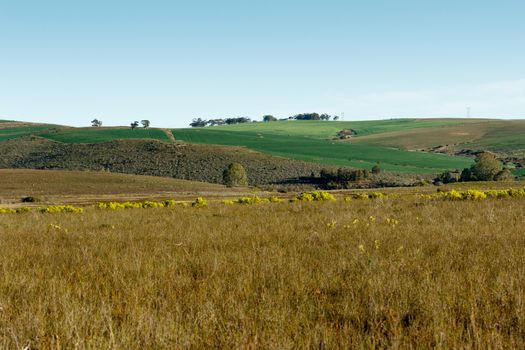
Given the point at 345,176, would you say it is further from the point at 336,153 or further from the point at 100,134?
the point at 100,134

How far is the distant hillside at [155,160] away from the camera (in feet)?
336

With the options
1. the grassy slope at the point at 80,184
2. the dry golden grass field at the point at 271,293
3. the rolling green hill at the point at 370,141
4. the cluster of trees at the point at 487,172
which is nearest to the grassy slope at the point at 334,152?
the rolling green hill at the point at 370,141

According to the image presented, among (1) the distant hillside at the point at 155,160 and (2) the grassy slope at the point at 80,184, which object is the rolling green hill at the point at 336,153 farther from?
(2) the grassy slope at the point at 80,184

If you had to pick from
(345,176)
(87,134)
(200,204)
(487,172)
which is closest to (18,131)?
(87,134)

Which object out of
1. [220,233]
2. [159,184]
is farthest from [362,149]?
[220,233]

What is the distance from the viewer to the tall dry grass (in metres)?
4.26

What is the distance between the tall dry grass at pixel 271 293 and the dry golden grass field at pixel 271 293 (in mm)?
22

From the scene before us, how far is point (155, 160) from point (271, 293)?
108173mm

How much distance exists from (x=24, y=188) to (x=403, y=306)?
228ft

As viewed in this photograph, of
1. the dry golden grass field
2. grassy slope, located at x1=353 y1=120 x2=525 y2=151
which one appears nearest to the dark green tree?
the dry golden grass field

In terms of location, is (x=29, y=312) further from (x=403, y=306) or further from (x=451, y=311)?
(x=451, y=311)

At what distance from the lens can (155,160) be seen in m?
111

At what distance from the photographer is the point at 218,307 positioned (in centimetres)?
532

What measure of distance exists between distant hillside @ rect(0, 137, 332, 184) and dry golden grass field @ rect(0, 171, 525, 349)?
85998 mm
